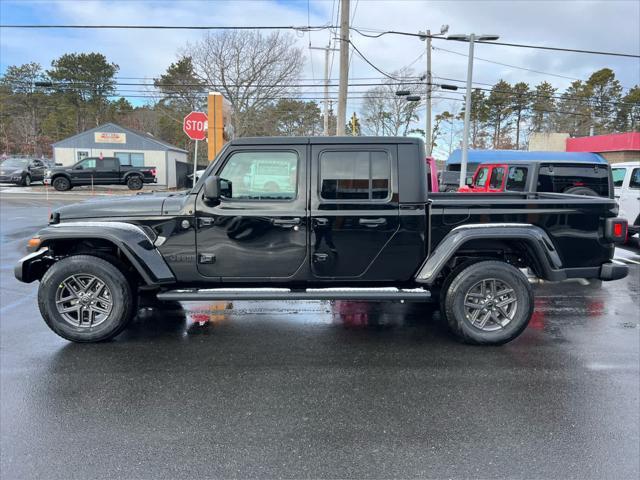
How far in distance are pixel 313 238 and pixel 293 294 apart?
56 cm

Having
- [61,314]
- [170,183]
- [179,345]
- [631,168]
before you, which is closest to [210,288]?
[179,345]

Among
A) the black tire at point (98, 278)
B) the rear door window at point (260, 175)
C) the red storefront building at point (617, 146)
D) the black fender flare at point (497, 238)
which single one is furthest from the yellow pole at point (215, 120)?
the red storefront building at point (617, 146)

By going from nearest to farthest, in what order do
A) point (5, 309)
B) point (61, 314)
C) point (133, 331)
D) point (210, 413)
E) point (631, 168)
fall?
1. point (210, 413)
2. point (61, 314)
3. point (133, 331)
4. point (5, 309)
5. point (631, 168)

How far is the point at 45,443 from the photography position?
9.09 ft

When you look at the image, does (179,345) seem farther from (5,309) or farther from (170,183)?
(170,183)

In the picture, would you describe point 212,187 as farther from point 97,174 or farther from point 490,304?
point 97,174

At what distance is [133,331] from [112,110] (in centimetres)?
6101

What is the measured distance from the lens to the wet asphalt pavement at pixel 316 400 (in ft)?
8.59

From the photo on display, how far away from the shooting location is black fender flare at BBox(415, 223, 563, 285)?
422 centimetres

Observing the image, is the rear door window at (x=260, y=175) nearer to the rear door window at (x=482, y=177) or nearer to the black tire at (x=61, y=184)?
the rear door window at (x=482, y=177)

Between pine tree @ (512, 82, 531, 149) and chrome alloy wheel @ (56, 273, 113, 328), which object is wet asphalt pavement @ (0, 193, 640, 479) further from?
pine tree @ (512, 82, 531, 149)

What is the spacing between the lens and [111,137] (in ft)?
111

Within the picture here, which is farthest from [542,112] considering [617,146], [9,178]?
[9,178]

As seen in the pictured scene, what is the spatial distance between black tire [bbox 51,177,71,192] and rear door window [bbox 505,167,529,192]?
24524 mm
